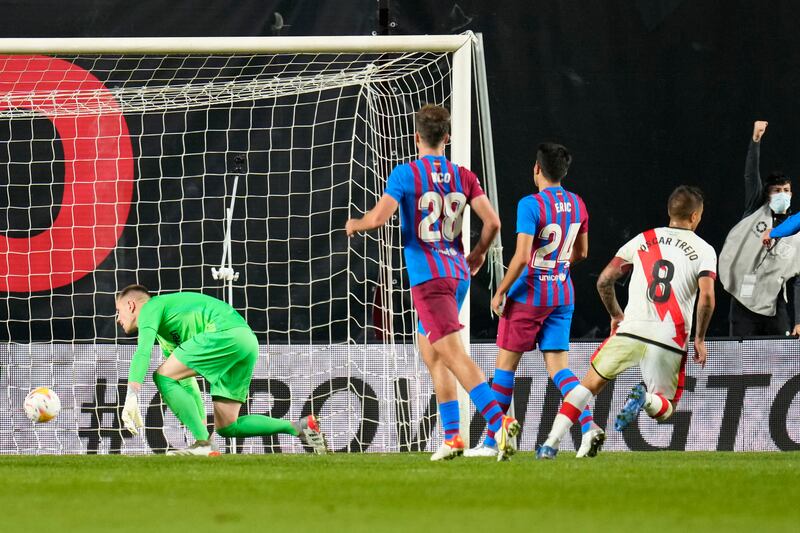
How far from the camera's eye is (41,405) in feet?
21.5

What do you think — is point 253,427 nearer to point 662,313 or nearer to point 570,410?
point 570,410

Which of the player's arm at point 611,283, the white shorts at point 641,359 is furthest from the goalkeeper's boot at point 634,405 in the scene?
the player's arm at point 611,283

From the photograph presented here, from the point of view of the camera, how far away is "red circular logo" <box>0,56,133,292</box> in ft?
32.2

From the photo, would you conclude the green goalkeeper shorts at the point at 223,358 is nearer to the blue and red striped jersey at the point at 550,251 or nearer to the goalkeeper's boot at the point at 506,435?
the blue and red striped jersey at the point at 550,251

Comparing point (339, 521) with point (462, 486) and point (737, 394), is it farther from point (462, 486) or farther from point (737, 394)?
point (737, 394)

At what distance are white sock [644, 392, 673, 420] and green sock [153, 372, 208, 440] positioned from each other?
2.57 metres

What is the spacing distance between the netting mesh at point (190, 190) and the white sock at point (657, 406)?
128 inches

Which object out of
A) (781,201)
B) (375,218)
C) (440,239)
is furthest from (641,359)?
(781,201)

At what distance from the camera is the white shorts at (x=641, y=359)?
6355mm

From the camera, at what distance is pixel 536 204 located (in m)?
6.44

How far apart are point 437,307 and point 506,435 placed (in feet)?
2.41

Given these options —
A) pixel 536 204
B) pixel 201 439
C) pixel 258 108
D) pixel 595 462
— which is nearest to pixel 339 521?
pixel 595 462

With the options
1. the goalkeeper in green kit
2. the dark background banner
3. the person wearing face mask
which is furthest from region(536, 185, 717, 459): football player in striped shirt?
the dark background banner

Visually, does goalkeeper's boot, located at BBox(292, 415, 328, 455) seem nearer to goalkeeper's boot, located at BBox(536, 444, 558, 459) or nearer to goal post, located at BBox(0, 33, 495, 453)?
goalkeeper's boot, located at BBox(536, 444, 558, 459)
